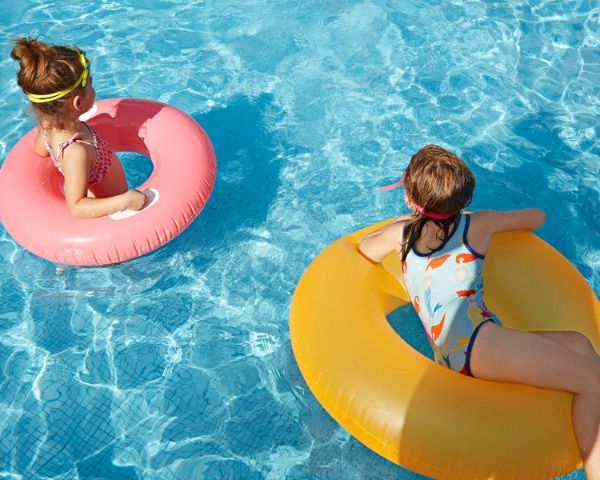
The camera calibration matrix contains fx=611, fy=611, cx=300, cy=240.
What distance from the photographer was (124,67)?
18.1 feet

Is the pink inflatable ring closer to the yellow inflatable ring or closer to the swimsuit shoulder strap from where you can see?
the swimsuit shoulder strap

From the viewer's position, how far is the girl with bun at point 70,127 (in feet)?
10.6

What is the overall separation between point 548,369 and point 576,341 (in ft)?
1.00

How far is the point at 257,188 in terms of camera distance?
4.58m

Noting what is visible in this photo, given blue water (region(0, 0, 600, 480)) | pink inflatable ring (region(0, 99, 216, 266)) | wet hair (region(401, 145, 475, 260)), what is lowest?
blue water (region(0, 0, 600, 480))

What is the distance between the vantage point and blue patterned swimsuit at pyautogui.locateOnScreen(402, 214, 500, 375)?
2.94 meters

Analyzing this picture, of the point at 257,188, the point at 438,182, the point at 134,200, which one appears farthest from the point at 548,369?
the point at 257,188

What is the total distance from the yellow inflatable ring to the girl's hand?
1.10 meters

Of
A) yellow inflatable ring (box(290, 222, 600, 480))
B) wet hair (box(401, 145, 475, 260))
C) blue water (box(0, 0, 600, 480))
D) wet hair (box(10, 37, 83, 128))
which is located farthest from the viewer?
blue water (box(0, 0, 600, 480))

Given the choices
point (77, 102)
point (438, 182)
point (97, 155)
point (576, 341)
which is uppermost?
point (77, 102)

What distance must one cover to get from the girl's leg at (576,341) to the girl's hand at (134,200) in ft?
7.50

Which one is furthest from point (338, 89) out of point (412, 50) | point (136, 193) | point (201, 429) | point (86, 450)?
point (86, 450)

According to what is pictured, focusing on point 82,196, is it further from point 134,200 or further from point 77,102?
point 77,102

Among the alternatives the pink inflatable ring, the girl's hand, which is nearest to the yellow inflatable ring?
the pink inflatable ring
